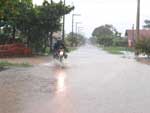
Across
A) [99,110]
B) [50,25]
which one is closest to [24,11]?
[50,25]

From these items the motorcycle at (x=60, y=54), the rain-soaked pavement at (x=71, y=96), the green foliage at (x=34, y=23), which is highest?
the green foliage at (x=34, y=23)

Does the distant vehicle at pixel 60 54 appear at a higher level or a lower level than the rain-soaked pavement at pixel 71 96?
higher

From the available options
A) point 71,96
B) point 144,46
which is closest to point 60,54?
point 144,46

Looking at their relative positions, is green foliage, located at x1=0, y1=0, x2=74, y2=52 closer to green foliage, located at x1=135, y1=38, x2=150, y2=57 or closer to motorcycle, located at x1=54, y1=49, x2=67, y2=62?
green foliage, located at x1=135, y1=38, x2=150, y2=57

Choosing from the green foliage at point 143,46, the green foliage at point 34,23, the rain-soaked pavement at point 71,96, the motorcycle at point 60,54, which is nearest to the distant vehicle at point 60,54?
the motorcycle at point 60,54

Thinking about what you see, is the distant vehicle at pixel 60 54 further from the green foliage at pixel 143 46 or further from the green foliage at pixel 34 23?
the green foliage at pixel 143 46

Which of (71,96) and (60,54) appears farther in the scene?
(60,54)

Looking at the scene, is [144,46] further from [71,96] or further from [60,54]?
Answer: [71,96]

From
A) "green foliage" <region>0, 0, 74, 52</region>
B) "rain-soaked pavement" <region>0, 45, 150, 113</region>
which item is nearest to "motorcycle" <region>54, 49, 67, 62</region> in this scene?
"green foliage" <region>0, 0, 74, 52</region>

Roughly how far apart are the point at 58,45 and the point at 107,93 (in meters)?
18.9

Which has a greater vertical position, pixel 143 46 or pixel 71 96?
pixel 143 46

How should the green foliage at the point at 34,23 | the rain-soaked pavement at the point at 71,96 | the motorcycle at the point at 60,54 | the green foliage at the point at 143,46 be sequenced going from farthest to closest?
the green foliage at the point at 143,46, the green foliage at the point at 34,23, the motorcycle at the point at 60,54, the rain-soaked pavement at the point at 71,96

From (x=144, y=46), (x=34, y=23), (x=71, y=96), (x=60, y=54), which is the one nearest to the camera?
(x=71, y=96)

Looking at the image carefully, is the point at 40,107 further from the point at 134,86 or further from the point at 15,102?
the point at 134,86
